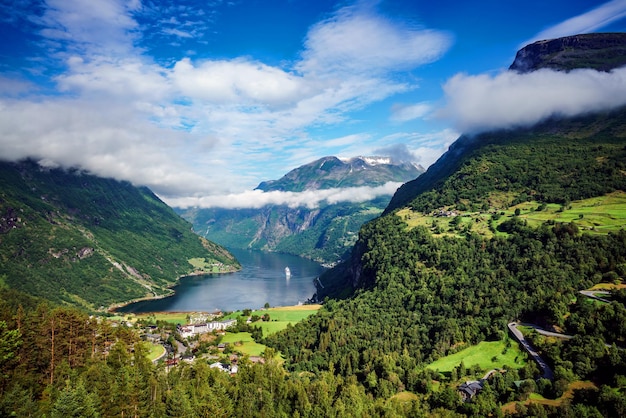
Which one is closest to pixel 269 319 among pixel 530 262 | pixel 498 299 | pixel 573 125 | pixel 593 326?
pixel 498 299

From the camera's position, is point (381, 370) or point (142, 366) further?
point (381, 370)

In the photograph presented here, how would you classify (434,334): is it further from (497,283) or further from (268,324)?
(268,324)

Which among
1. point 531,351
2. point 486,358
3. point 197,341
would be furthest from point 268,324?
point 531,351

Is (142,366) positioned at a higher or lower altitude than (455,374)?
higher

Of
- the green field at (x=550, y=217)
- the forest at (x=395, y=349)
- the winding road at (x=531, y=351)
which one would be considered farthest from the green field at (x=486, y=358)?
the green field at (x=550, y=217)

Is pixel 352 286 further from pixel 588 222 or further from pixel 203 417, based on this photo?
pixel 203 417

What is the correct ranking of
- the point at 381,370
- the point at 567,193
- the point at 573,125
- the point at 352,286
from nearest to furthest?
the point at 381,370
the point at 567,193
the point at 352,286
the point at 573,125

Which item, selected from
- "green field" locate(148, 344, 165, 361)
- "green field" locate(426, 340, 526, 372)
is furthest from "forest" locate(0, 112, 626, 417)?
"green field" locate(148, 344, 165, 361)
